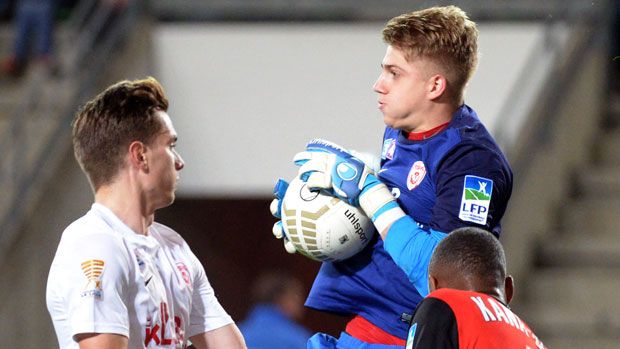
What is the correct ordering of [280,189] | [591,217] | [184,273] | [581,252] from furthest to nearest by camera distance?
[591,217] → [581,252] → [280,189] → [184,273]

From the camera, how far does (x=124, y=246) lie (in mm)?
3447

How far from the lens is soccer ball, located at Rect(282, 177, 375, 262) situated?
11.8ft

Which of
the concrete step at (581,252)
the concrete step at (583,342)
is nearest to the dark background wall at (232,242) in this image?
the concrete step at (581,252)

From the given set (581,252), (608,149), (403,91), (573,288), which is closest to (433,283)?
(403,91)

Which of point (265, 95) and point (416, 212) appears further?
point (265, 95)

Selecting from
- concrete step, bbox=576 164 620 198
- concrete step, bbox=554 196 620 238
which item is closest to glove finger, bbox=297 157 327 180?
concrete step, bbox=554 196 620 238

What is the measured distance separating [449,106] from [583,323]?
4.80 m

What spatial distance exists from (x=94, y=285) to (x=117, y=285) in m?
0.07

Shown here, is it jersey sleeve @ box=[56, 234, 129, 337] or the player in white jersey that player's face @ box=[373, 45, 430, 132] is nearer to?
the player in white jersey

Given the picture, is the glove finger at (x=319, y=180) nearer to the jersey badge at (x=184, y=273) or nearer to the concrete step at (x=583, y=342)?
the jersey badge at (x=184, y=273)

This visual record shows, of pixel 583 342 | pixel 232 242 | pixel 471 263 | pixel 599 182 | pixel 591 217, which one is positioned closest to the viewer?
pixel 471 263

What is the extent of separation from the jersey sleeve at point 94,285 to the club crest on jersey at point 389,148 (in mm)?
873

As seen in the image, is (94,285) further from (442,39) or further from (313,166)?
(442,39)

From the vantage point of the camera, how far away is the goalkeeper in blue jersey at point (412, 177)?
3422mm
